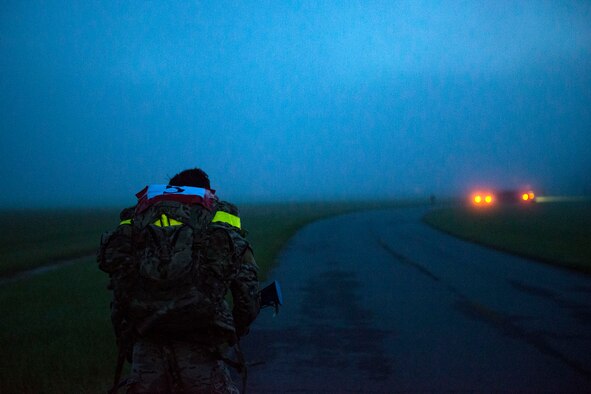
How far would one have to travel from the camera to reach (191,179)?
285cm

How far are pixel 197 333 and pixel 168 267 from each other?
370mm

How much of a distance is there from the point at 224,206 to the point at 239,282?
41 cm

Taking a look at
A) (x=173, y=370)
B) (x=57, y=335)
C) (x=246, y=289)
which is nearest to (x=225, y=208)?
(x=246, y=289)

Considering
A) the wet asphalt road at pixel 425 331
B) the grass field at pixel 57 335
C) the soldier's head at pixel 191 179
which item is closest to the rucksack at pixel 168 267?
the soldier's head at pixel 191 179

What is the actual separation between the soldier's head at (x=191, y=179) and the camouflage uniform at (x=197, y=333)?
430 millimetres

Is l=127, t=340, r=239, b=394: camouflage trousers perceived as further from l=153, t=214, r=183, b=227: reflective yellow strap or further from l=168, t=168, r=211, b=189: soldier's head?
l=168, t=168, r=211, b=189: soldier's head

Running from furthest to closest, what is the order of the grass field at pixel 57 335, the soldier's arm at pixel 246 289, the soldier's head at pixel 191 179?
1. the grass field at pixel 57 335
2. the soldier's head at pixel 191 179
3. the soldier's arm at pixel 246 289

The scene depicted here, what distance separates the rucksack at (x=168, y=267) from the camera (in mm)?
2291

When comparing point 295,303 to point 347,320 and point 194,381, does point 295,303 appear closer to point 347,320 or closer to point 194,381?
point 347,320

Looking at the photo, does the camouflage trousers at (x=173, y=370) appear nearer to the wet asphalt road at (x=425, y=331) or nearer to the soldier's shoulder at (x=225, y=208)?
the soldier's shoulder at (x=225, y=208)

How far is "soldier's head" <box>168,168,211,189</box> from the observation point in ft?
9.34

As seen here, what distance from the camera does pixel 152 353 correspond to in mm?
2387

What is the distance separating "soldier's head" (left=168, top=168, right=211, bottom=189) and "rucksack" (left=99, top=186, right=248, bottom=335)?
34cm

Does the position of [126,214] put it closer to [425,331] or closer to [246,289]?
[246,289]
